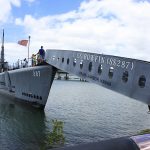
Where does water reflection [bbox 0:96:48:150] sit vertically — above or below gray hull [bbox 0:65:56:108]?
below

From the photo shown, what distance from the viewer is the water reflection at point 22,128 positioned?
22609 mm

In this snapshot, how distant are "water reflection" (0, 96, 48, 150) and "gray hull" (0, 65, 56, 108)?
1.59 m

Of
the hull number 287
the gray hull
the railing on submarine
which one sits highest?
the railing on submarine

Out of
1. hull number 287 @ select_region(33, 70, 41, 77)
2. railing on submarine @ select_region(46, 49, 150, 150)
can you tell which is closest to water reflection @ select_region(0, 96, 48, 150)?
hull number 287 @ select_region(33, 70, 41, 77)

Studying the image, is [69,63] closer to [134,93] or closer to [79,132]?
[79,132]

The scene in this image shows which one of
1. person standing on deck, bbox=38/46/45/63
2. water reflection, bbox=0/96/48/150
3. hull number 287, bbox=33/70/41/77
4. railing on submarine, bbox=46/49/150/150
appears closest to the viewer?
railing on submarine, bbox=46/49/150/150

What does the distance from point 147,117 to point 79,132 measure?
16384mm

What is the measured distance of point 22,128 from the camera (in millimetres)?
28703

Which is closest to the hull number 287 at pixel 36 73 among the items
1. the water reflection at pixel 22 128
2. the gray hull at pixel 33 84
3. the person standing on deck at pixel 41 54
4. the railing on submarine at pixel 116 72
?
the gray hull at pixel 33 84

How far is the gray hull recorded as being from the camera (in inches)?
1578

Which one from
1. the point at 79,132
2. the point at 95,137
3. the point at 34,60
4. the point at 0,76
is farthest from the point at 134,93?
the point at 0,76

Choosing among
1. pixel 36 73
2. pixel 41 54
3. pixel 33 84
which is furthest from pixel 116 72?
pixel 33 84

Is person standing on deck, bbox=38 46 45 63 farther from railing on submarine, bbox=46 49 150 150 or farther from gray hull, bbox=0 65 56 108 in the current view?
railing on submarine, bbox=46 49 150 150

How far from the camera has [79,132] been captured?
2666cm
